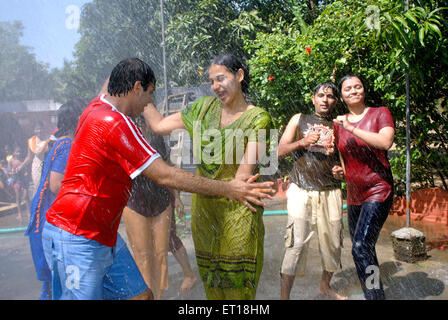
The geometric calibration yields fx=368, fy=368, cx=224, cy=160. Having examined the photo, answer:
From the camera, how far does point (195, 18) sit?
24.3 ft

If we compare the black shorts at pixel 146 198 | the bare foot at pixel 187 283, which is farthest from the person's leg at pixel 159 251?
the bare foot at pixel 187 283

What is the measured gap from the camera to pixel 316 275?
3.97 metres

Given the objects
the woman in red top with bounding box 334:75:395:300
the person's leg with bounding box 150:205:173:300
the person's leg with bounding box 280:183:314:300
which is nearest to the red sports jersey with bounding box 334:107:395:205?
the woman in red top with bounding box 334:75:395:300

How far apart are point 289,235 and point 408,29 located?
2610 millimetres

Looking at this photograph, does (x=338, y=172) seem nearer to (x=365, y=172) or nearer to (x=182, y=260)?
(x=365, y=172)

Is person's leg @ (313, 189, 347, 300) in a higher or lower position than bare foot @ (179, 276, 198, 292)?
higher

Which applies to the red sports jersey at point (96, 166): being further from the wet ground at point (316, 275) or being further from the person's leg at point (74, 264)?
the wet ground at point (316, 275)

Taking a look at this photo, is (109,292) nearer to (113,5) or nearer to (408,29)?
(408,29)

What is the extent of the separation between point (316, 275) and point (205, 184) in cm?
239

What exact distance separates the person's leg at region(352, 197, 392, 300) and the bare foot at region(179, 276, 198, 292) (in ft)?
5.48

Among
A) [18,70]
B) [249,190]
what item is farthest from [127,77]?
[18,70]

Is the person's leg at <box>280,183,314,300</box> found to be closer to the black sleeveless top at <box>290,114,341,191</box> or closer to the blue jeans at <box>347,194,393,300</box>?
the black sleeveless top at <box>290,114,341,191</box>

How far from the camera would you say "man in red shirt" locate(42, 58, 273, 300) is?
6.39 ft
